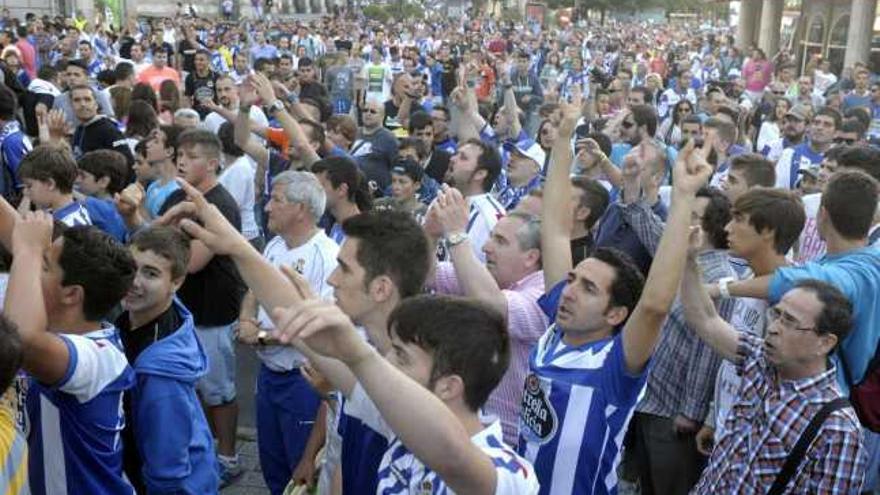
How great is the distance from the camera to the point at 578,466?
3281 mm

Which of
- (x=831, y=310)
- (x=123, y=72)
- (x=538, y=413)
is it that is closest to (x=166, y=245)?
(x=538, y=413)

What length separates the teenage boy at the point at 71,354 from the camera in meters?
3.02

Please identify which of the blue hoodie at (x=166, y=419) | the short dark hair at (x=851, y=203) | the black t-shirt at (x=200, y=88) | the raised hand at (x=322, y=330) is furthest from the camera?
the black t-shirt at (x=200, y=88)

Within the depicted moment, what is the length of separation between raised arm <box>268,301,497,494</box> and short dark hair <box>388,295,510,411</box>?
1.05ft

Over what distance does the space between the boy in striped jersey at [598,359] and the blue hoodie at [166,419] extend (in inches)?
49.0

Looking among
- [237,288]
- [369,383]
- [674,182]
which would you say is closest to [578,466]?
[674,182]

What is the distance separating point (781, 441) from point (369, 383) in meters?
1.94

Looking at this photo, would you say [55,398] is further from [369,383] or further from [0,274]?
[369,383]

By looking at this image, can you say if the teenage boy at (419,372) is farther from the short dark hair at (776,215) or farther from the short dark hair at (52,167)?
the short dark hair at (52,167)

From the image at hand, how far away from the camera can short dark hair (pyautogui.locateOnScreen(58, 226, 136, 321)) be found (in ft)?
10.8

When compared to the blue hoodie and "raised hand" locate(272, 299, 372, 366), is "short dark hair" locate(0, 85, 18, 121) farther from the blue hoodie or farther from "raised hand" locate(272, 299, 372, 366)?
"raised hand" locate(272, 299, 372, 366)

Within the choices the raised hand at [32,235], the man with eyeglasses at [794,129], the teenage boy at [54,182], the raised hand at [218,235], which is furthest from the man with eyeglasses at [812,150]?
the raised hand at [32,235]

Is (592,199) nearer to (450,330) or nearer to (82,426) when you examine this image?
(450,330)

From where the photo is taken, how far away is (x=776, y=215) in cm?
420
